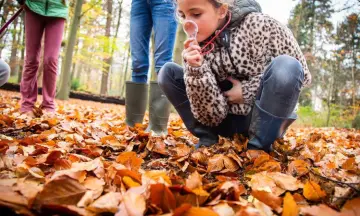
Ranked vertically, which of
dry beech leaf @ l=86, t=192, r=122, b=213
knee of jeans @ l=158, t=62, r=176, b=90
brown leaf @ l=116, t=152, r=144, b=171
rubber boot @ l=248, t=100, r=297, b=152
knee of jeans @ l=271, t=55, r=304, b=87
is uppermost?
knee of jeans @ l=271, t=55, r=304, b=87

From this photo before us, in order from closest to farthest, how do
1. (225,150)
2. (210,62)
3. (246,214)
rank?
(246,214) < (225,150) < (210,62)

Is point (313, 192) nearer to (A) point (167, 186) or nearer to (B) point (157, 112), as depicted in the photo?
(A) point (167, 186)

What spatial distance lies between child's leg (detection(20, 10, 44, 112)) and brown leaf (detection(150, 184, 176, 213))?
2519 mm

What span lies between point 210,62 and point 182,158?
24.4 inches

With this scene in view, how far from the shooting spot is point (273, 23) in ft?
4.95

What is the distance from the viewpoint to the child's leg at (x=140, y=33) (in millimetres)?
2287

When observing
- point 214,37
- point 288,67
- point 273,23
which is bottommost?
point 288,67

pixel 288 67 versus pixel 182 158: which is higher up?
pixel 288 67

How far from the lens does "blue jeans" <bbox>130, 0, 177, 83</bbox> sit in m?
2.16

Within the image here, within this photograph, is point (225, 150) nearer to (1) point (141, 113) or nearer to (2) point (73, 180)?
(2) point (73, 180)

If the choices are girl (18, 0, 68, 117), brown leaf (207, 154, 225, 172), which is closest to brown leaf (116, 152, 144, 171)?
brown leaf (207, 154, 225, 172)

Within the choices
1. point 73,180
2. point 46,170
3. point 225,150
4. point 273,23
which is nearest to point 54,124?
point 46,170

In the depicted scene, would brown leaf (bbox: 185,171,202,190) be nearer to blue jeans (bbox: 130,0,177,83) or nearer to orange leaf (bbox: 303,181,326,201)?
orange leaf (bbox: 303,181,326,201)

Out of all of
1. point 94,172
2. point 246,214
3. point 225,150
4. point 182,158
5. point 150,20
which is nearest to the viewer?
point 246,214
